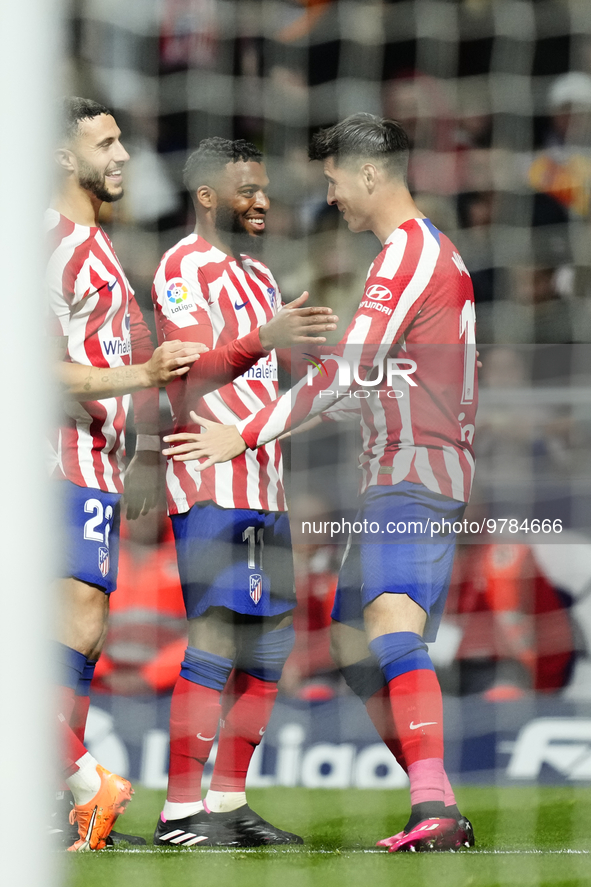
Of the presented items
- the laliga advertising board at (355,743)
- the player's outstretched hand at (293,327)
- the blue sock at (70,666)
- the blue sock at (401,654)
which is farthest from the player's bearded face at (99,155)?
the laliga advertising board at (355,743)

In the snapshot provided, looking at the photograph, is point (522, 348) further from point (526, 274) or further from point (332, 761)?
point (332, 761)

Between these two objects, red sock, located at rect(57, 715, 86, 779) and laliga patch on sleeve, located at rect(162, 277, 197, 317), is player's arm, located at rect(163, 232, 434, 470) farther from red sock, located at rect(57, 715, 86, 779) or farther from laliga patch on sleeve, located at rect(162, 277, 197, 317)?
red sock, located at rect(57, 715, 86, 779)

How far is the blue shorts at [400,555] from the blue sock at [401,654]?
0.05 m

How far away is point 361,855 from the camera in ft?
4.35

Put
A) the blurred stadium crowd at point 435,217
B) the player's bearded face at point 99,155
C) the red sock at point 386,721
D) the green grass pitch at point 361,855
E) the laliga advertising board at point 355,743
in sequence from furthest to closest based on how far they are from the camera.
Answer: the laliga advertising board at point 355,743, the blurred stadium crowd at point 435,217, the player's bearded face at point 99,155, the red sock at point 386,721, the green grass pitch at point 361,855

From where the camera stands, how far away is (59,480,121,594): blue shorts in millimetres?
1402

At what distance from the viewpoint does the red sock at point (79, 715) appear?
1.47 m

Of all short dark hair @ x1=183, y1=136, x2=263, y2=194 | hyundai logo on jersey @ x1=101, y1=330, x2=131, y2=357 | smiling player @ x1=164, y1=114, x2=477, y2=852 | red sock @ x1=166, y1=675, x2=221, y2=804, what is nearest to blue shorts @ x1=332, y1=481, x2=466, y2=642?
smiling player @ x1=164, y1=114, x2=477, y2=852

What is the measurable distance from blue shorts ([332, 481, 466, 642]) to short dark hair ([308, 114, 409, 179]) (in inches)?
20.3

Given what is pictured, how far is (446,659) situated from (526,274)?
78 centimetres

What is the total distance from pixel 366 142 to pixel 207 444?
538mm

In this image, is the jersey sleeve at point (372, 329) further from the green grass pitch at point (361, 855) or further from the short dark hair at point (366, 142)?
the green grass pitch at point (361, 855)

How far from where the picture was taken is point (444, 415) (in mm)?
1454

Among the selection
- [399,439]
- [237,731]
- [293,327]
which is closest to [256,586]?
[237,731]
